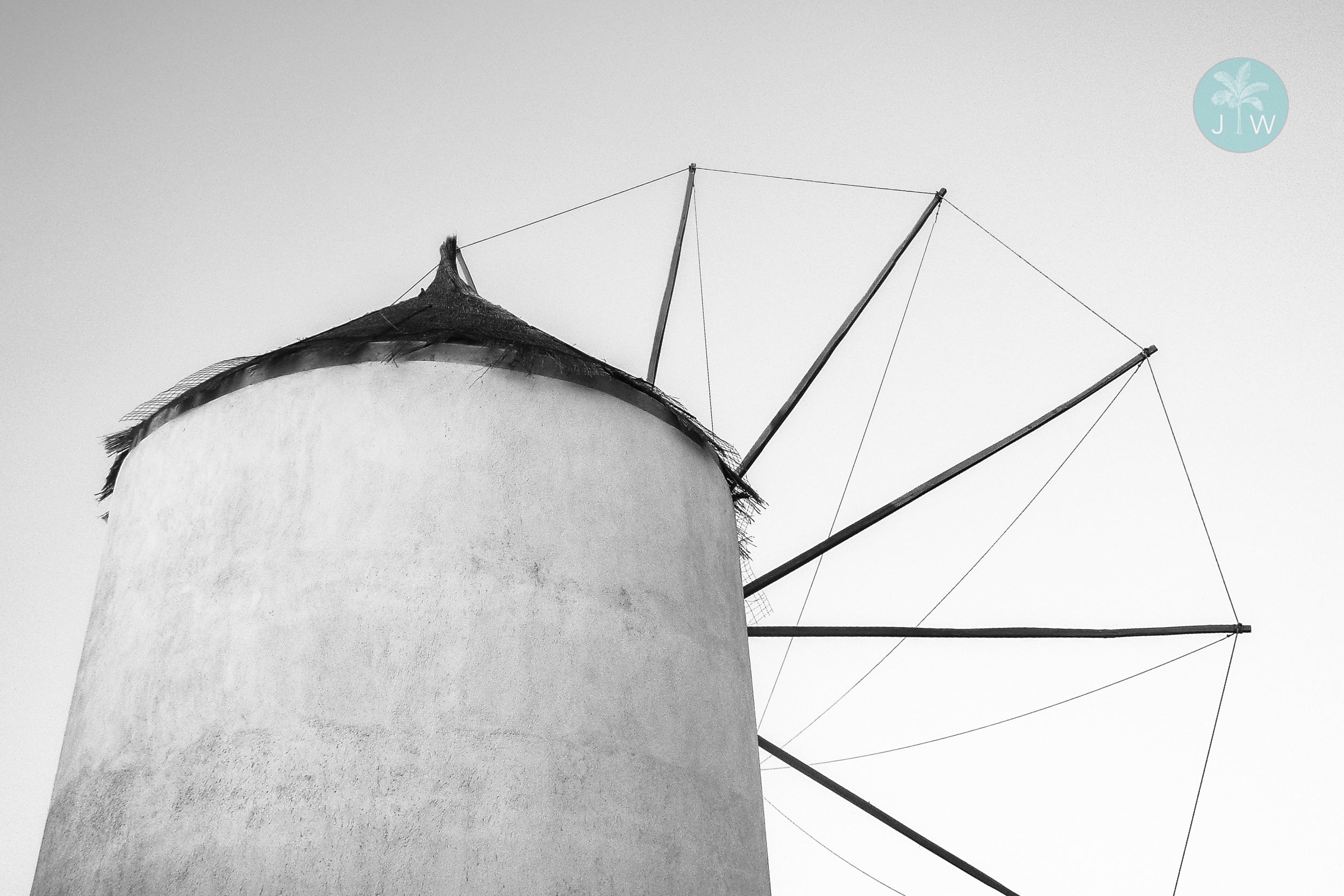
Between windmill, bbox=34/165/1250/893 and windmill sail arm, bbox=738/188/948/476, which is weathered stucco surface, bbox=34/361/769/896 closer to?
windmill, bbox=34/165/1250/893

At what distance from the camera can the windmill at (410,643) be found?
501 centimetres

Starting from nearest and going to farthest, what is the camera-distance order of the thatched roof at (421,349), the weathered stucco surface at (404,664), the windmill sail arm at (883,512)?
the weathered stucco surface at (404,664)
the thatched roof at (421,349)
the windmill sail arm at (883,512)

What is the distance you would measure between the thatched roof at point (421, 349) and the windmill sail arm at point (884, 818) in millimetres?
2205

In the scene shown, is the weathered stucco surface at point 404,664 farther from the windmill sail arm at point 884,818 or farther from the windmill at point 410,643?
the windmill sail arm at point 884,818

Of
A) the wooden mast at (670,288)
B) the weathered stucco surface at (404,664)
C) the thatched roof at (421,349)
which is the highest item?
the wooden mast at (670,288)

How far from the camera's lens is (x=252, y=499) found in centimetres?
573

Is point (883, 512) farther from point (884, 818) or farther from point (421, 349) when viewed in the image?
point (421, 349)

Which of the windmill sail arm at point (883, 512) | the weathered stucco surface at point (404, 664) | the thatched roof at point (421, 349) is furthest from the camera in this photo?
the windmill sail arm at point (883, 512)

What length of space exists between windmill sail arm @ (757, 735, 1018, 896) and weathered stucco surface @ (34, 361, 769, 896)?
6.23ft

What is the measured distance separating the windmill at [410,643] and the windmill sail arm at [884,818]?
1.65 meters

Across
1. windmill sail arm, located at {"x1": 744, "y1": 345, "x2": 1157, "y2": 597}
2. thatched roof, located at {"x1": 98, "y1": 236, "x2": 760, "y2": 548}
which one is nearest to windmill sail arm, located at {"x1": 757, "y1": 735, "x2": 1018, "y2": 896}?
windmill sail arm, located at {"x1": 744, "y1": 345, "x2": 1157, "y2": 597}

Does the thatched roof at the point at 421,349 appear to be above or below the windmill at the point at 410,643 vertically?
above

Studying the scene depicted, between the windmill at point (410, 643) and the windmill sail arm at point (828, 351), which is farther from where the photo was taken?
the windmill sail arm at point (828, 351)

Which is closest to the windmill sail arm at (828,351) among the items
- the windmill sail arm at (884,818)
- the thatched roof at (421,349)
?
the thatched roof at (421,349)
